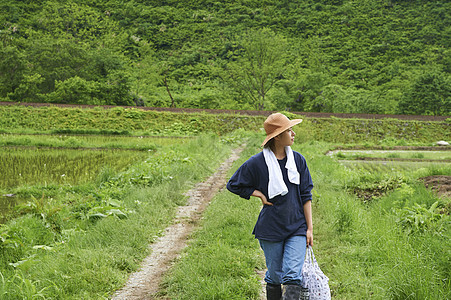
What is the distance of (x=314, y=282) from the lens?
3.20 metres

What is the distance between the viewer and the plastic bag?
3.15 meters

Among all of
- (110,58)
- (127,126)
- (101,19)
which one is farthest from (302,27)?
(127,126)

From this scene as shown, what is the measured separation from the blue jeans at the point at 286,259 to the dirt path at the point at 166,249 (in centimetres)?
162

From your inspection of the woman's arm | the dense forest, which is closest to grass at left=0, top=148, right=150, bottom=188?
the woman's arm

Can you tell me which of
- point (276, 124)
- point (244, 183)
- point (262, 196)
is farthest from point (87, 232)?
point (276, 124)

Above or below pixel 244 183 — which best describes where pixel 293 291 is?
below

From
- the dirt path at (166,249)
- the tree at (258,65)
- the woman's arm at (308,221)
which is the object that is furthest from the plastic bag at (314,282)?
the tree at (258,65)

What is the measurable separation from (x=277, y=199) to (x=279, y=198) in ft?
0.06

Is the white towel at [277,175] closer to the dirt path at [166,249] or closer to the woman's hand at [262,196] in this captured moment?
the woman's hand at [262,196]

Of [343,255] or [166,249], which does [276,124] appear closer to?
[343,255]

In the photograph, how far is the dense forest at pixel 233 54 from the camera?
3875 centimetres

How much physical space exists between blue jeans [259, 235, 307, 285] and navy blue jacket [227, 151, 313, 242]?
7 cm

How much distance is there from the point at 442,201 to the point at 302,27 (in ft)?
235

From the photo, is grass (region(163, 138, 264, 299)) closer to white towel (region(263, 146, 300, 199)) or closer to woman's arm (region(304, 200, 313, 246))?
woman's arm (region(304, 200, 313, 246))
